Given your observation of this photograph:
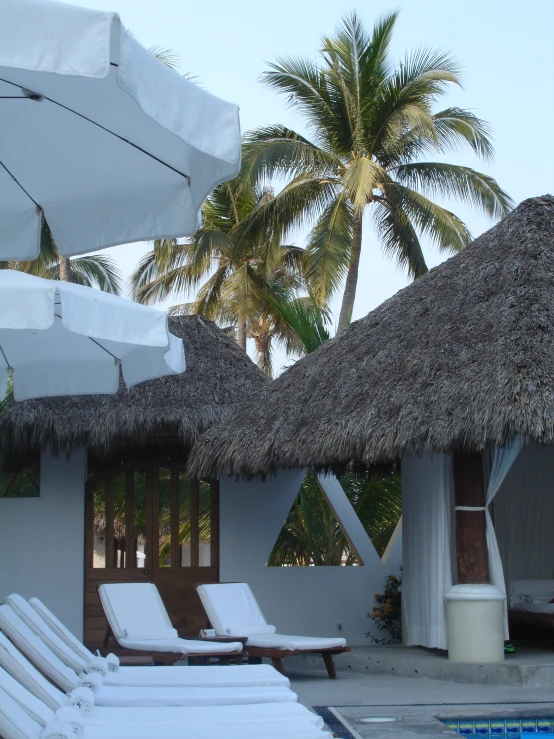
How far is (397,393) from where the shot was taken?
25.9 ft

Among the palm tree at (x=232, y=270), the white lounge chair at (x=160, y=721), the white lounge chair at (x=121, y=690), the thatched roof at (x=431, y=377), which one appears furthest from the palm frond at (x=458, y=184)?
the white lounge chair at (x=160, y=721)

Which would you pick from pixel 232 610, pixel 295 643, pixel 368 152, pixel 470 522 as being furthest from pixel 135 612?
pixel 368 152

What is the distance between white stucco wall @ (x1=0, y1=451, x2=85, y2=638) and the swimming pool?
15.7 ft

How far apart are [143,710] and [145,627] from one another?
350cm

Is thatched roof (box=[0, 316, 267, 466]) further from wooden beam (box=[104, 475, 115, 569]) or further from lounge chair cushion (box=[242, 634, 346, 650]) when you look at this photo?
lounge chair cushion (box=[242, 634, 346, 650])

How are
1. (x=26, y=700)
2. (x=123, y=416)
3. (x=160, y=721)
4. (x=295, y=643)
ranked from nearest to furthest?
(x=26, y=700) < (x=160, y=721) < (x=295, y=643) < (x=123, y=416)

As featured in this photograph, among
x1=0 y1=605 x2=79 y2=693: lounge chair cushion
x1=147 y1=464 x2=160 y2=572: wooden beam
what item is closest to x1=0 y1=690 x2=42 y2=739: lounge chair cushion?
x1=0 y1=605 x2=79 y2=693: lounge chair cushion

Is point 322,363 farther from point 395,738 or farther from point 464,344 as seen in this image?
point 395,738

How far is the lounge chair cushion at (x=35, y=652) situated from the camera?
4.48 m

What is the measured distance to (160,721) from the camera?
391 cm

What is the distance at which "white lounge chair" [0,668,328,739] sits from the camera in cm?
351

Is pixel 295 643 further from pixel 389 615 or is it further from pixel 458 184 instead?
pixel 458 184

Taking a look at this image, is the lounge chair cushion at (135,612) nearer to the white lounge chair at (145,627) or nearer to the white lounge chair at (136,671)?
the white lounge chair at (145,627)

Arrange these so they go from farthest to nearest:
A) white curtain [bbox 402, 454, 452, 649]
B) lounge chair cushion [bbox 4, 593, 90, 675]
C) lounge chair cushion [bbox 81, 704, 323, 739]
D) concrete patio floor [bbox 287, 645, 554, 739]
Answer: white curtain [bbox 402, 454, 452, 649]
concrete patio floor [bbox 287, 645, 554, 739]
lounge chair cushion [bbox 4, 593, 90, 675]
lounge chair cushion [bbox 81, 704, 323, 739]
